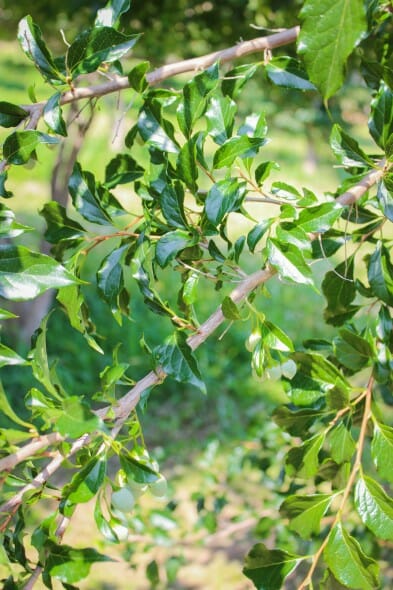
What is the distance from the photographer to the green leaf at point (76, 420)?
1.73ft

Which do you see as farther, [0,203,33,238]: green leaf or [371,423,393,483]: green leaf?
[371,423,393,483]: green leaf

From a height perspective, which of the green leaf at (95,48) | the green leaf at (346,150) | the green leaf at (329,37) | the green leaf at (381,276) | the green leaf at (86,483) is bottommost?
the green leaf at (381,276)

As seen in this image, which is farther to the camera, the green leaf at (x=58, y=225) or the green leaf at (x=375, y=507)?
the green leaf at (x=58, y=225)

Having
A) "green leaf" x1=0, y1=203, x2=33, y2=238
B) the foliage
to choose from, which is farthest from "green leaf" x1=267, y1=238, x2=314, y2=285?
"green leaf" x1=0, y1=203, x2=33, y2=238

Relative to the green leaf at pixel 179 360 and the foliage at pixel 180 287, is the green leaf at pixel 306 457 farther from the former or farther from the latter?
the green leaf at pixel 179 360

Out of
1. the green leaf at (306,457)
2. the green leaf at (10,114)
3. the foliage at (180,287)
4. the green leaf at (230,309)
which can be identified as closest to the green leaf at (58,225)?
the foliage at (180,287)

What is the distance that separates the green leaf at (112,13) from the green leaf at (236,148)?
0.64ft

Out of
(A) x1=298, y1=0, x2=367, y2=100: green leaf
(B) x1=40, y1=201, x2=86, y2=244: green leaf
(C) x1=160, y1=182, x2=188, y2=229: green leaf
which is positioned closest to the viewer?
(A) x1=298, y1=0, x2=367, y2=100: green leaf

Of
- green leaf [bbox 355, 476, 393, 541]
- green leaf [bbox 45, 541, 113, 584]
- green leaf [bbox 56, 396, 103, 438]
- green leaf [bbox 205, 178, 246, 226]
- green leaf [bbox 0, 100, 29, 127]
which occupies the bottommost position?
green leaf [bbox 355, 476, 393, 541]

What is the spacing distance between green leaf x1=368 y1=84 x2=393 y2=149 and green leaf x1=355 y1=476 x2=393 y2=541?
1.08ft

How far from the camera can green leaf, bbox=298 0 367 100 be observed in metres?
0.47

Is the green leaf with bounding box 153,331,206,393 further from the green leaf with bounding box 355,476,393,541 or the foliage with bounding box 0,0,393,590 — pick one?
the green leaf with bounding box 355,476,393,541

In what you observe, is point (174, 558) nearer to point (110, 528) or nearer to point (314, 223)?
point (110, 528)

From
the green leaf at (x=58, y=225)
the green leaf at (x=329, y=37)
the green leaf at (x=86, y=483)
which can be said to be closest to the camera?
the green leaf at (x=329, y=37)
